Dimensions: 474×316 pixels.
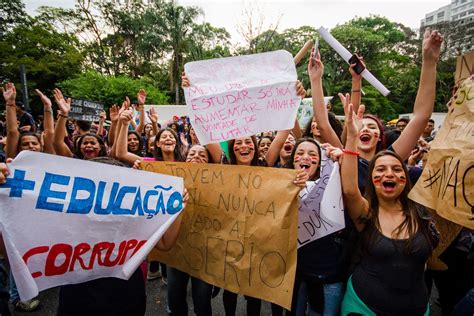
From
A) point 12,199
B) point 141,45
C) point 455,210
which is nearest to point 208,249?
point 12,199

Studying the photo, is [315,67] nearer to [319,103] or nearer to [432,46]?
[319,103]

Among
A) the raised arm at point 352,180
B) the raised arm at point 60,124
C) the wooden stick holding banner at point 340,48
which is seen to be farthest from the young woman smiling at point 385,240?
the raised arm at point 60,124

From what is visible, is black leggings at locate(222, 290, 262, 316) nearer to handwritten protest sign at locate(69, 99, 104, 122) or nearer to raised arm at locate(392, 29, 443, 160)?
raised arm at locate(392, 29, 443, 160)

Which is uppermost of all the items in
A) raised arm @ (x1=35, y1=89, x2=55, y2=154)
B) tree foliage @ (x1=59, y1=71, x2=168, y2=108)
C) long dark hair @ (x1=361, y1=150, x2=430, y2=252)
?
tree foliage @ (x1=59, y1=71, x2=168, y2=108)

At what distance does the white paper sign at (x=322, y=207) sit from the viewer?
1.78m

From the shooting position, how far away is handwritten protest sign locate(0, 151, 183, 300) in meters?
1.34

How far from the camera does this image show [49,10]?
26.0 m

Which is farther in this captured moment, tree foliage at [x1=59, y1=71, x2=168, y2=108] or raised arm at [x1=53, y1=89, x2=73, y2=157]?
tree foliage at [x1=59, y1=71, x2=168, y2=108]

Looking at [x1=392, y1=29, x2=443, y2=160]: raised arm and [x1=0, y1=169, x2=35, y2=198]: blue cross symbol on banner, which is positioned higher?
[x1=392, y1=29, x2=443, y2=160]: raised arm

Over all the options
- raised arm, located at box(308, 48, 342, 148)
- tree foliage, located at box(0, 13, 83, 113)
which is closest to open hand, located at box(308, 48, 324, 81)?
raised arm, located at box(308, 48, 342, 148)

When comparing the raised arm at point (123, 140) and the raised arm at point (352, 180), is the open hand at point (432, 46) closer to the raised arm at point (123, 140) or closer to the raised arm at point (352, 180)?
the raised arm at point (352, 180)

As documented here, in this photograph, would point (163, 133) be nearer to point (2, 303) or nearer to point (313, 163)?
point (313, 163)

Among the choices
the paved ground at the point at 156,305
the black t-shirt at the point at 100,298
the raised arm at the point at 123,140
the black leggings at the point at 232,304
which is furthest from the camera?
the paved ground at the point at 156,305

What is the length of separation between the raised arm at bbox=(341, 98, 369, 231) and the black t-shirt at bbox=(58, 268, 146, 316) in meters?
1.53
